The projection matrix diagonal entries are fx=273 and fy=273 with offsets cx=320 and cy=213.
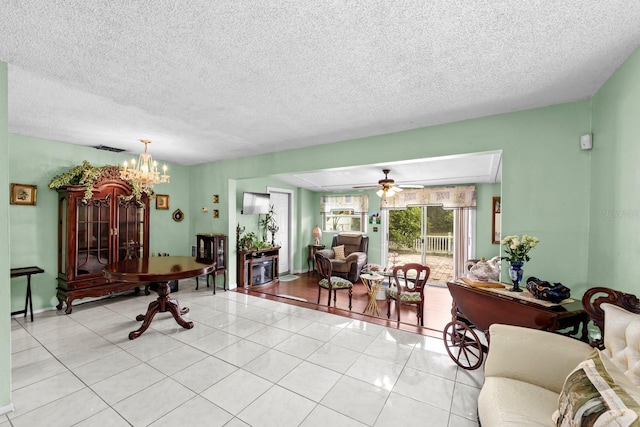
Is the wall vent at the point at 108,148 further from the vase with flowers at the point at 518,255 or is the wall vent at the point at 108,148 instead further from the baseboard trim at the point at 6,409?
the vase with flowers at the point at 518,255

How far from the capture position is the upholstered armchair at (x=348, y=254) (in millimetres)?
5887

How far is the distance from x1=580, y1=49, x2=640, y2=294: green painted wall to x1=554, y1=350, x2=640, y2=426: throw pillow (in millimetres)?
892

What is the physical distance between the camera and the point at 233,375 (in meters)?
2.22

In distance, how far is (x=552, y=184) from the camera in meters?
2.43

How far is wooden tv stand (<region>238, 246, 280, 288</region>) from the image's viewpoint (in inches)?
201

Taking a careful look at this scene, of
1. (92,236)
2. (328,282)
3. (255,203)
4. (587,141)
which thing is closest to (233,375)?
(328,282)

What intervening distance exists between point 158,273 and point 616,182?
3895mm

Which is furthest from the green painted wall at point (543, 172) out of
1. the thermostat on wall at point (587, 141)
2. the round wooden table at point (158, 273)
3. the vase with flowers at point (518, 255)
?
the round wooden table at point (158, 273)

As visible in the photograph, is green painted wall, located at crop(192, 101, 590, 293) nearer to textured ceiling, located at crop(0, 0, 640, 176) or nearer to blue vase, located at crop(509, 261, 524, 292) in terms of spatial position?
textured ceiling, located at crop(0, 0, 640, 176)

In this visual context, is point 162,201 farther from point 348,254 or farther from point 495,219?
point 495,219

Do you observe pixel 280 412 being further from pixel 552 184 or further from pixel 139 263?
pixel 552 184

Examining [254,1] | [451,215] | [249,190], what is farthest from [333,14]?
[451,215]

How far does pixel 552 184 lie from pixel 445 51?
1.68 m

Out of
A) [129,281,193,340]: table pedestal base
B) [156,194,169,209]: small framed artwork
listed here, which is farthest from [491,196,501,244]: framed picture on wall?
[156,194,169,209]: small framed artwork
